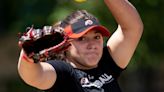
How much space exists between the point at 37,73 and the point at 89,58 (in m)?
0.50

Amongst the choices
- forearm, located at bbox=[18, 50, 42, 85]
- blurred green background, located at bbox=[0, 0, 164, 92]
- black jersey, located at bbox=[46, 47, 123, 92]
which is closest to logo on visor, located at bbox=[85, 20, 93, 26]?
black jersey, located at bbox=[46, 47, 123, 92]

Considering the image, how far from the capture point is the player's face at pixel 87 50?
14.8ft

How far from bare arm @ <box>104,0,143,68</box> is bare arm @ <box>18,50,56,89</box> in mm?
630

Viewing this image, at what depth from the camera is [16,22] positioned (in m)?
9.27

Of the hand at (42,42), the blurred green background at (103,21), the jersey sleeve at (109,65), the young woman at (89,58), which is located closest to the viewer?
the hand at (42,42)

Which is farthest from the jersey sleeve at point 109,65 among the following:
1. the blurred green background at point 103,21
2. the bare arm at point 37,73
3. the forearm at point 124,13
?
the blurred green background at point 103,21

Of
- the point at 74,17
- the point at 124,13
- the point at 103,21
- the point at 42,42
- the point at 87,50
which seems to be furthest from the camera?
the point at 103,21

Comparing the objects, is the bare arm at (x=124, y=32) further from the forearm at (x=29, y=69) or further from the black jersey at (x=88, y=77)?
the forearm at (x=29, y=69)

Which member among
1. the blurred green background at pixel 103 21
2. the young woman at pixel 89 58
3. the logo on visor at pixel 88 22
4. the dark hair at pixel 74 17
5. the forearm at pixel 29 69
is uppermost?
the forearm at pixel 29 69

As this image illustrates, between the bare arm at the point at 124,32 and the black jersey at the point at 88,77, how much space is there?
6 cm

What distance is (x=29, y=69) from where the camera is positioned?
406cm

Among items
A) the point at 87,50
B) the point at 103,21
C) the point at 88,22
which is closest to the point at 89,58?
the point at 87,50

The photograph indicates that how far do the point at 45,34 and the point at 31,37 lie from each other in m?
0.10

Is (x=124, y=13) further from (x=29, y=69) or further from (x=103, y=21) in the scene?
(x=103, y=21)
